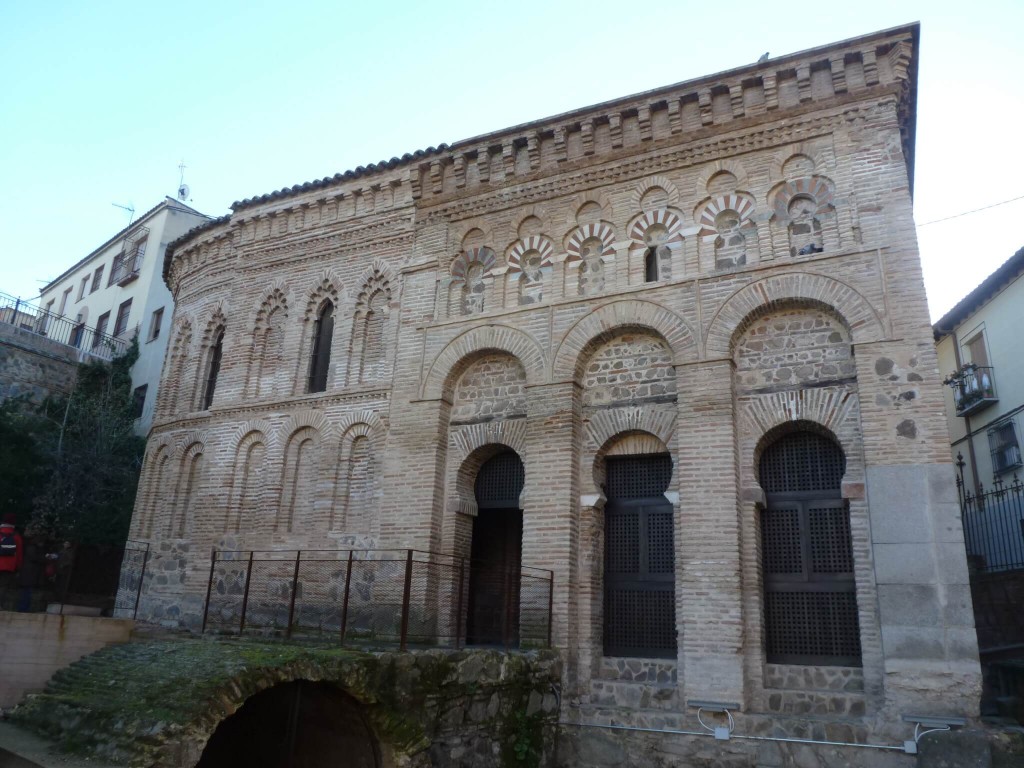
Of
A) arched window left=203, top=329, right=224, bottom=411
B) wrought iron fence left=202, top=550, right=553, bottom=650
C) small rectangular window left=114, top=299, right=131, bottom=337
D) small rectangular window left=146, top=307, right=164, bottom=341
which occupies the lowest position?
wrought iron fence left=202, top=550, right=553, bottom=650

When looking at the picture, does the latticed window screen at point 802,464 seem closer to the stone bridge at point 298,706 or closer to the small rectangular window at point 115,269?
the stone bridge at point 298,706

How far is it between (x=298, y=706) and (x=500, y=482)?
5.31 metres

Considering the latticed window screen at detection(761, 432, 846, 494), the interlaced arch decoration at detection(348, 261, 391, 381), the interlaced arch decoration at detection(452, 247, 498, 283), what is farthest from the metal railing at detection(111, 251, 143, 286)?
the latticed window screen at detection(761, 432, 846, 494)

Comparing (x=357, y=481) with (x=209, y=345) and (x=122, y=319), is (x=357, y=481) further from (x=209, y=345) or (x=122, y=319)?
(x=122, y=319)

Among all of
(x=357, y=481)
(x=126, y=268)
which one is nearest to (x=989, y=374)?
(x=357, y=481)

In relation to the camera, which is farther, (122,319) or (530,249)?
(122,319)

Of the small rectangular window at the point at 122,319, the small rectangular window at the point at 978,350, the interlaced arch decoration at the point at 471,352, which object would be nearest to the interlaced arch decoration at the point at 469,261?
the interlaced arch decoration at the point at 471,352

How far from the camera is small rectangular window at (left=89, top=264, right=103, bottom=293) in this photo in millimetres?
30139

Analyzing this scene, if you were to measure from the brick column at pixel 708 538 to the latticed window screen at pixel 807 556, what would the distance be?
0.67 metres

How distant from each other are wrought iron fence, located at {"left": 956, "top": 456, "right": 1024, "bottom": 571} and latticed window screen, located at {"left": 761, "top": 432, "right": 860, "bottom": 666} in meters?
5.56

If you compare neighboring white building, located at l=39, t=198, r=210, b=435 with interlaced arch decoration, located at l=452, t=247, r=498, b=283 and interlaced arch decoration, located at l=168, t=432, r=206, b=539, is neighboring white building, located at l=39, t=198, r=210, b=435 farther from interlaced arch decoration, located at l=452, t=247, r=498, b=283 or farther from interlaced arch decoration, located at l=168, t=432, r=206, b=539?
interlaced arch decoration, located at l=452, t=247, r=498, b=283

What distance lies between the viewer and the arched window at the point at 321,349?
14577 millimetres

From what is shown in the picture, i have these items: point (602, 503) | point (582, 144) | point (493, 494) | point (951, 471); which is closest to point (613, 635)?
point (602, 503)

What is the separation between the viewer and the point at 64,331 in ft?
98.0
